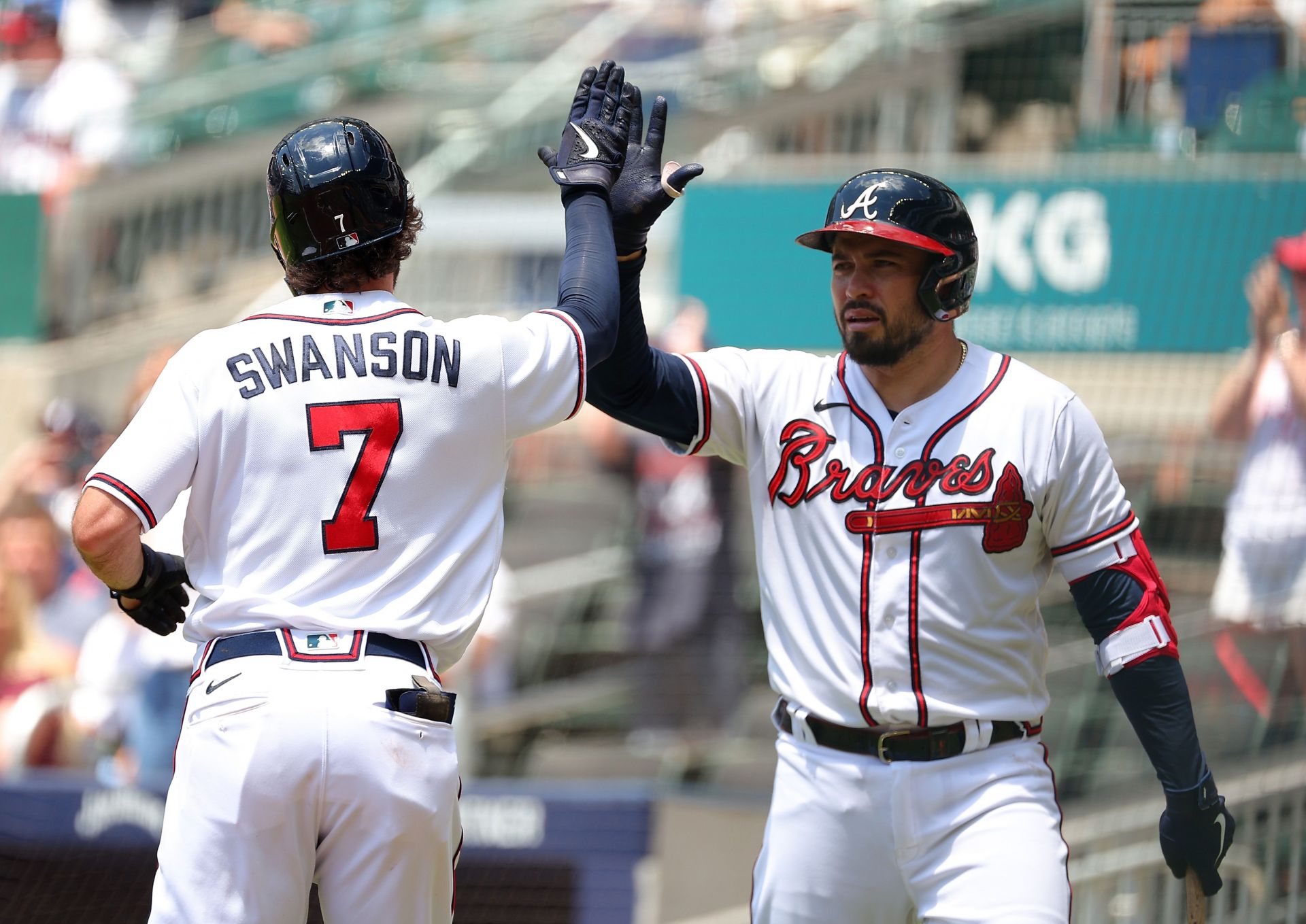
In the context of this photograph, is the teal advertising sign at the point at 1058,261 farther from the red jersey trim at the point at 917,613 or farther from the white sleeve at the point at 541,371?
the white sleeve at the point at 541,371

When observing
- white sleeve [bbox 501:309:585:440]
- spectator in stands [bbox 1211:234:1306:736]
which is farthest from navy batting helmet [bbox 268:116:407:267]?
spectator in stands [bbox 1211:234:1306:736]

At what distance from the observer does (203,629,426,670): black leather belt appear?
8.17ft

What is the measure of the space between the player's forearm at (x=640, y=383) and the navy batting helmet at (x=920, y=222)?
37cm

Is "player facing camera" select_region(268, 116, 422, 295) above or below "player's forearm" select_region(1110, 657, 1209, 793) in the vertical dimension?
above

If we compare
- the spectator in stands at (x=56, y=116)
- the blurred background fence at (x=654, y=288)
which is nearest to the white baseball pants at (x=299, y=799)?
the blurred background fence at (x=654, y=288)

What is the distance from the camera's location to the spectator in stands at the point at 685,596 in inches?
269

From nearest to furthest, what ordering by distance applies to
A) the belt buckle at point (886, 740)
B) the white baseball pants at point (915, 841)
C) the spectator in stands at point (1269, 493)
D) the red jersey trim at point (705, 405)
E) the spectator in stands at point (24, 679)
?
1. the white baseball pants at point (915, 841)
2. the belt buckle at point (886, 740)
3. the red jersey trim at point (705, 405)
4. the spectator in stands at point (1269, 493)
5. the spectator in stands at point (24, 679)

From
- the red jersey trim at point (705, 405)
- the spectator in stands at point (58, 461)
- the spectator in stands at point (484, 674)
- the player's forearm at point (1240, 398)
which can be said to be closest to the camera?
the red jersey trim at point (705, 405)

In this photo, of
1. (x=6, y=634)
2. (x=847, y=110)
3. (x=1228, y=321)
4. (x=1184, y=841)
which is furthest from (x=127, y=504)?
(x=847, y=110)

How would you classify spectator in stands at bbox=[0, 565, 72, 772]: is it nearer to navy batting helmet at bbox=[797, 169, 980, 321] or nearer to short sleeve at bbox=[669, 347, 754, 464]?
short sleeve at bbox=[669, 347, 754, 464]

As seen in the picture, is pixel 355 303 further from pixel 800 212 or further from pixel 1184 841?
pixel 800 212

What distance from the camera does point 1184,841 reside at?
298 centimetres

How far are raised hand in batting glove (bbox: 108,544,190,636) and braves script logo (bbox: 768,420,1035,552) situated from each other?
1.19m

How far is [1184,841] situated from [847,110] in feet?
24.6
